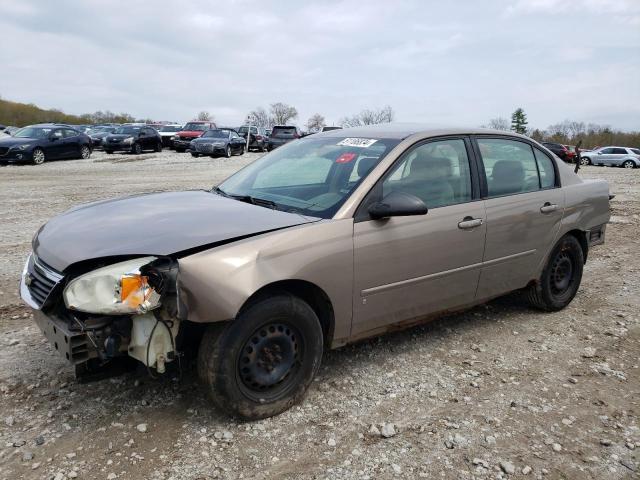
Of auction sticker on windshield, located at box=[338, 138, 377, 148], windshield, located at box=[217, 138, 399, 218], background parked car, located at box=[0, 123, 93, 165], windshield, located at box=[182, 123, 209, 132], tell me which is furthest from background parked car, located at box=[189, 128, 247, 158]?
auction sticker on windshield, located at box=[338, 138, 377, 148]

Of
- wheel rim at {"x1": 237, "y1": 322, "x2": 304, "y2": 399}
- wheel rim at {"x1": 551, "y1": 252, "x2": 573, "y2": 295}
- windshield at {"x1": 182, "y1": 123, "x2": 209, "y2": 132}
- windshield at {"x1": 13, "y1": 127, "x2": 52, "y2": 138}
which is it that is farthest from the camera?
windshield at {"x1": 182, "y1": 123, "x2": 209, "y2": 132}

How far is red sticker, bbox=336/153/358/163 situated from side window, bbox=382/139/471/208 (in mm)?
340

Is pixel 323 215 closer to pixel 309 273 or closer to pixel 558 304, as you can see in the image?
pixel 309 273

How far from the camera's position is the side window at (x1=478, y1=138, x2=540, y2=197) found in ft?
13.8

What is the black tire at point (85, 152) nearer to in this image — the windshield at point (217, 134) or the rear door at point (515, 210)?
the windshield at point (217, 134)

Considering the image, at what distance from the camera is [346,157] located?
3779 millimetres

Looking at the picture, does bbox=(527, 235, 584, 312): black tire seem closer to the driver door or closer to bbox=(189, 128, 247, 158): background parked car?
the driver door

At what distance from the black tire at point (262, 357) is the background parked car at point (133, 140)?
25.9 meters

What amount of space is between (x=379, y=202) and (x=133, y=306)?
160cm

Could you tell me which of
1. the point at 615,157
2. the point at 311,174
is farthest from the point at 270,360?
the point at 615,157

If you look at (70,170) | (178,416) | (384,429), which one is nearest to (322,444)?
(384,429)

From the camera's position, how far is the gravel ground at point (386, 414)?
2688 millimetres

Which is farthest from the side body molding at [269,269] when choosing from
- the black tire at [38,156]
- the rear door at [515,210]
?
the black tire at [38,156]

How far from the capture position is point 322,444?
9.41ft
